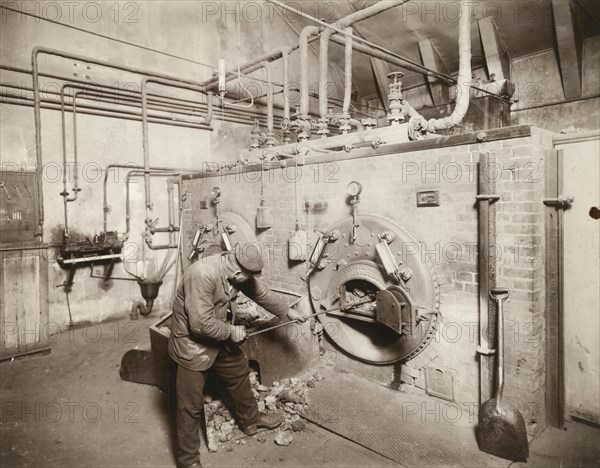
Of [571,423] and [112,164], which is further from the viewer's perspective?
[112,164]

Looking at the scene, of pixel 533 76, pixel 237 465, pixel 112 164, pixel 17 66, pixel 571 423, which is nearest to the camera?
pixel 237 465

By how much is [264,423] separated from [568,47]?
24.4ft

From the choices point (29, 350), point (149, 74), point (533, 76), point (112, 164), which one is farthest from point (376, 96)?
point (29, 350)

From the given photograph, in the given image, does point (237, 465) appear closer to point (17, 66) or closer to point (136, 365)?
point (136, 365)

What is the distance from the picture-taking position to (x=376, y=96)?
972cm

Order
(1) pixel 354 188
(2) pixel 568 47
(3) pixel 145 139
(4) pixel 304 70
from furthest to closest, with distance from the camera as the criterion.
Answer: (3) pixel 145 139, (2) pixel 568 47, (4) pixel 304 70, (1) pixel 354 188

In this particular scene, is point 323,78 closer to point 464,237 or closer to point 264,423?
point 464,237

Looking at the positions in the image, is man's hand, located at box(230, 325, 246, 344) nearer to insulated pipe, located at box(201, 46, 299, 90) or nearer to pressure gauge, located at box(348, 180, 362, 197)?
pressure gauge, located at box(348, 180, 362, 197)

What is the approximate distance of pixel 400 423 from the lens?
11.3 ft

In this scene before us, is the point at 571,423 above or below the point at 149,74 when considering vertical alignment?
below

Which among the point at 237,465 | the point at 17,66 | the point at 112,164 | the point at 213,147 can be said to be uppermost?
the point at 17,66

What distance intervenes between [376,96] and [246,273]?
7.92 metres

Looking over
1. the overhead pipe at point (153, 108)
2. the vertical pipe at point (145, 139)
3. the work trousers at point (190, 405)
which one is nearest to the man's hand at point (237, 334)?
the work trousers at point (190, 405)

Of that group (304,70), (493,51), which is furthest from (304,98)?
(493,51)
